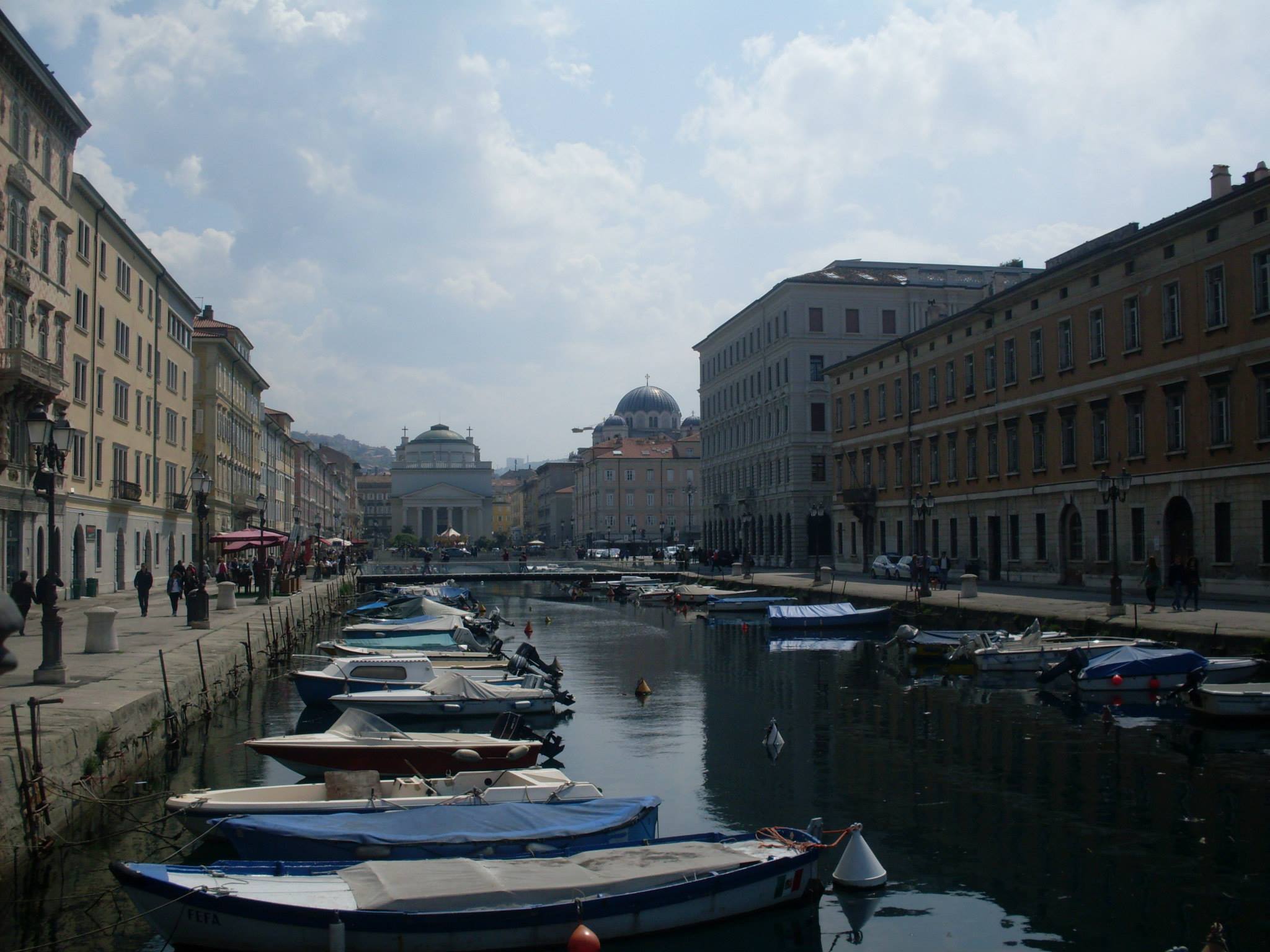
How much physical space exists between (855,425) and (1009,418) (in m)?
20.4

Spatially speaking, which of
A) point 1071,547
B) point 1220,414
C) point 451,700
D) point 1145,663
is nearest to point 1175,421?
point 1220,414

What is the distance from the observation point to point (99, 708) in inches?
691

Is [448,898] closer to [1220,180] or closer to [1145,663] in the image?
[1145,663]

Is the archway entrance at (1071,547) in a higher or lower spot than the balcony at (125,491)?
lower

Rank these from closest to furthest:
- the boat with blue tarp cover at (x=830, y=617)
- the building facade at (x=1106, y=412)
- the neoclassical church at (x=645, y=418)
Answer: the building facade at (x=1106, y=412) < the boat with blue tarp cover at (x=830, y=617) < the neoclassical church at (x=645, y=418)

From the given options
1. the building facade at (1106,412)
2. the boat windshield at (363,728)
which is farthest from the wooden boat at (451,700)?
the building facade at (1106,412)

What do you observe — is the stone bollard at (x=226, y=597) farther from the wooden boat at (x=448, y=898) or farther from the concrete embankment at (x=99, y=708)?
the wooden boat at (x=448, y=898)

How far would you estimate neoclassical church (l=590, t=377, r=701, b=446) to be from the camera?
186375 mm

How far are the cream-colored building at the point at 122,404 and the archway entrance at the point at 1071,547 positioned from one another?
131ft

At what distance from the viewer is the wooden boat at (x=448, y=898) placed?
10617 millimetres

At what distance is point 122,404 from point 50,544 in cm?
3340

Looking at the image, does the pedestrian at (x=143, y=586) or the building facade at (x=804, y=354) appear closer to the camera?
the pedestrian at (x=143, y=586)

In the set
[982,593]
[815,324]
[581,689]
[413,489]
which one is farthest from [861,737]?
[413,489]

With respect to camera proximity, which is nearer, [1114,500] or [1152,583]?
[1152,583]
